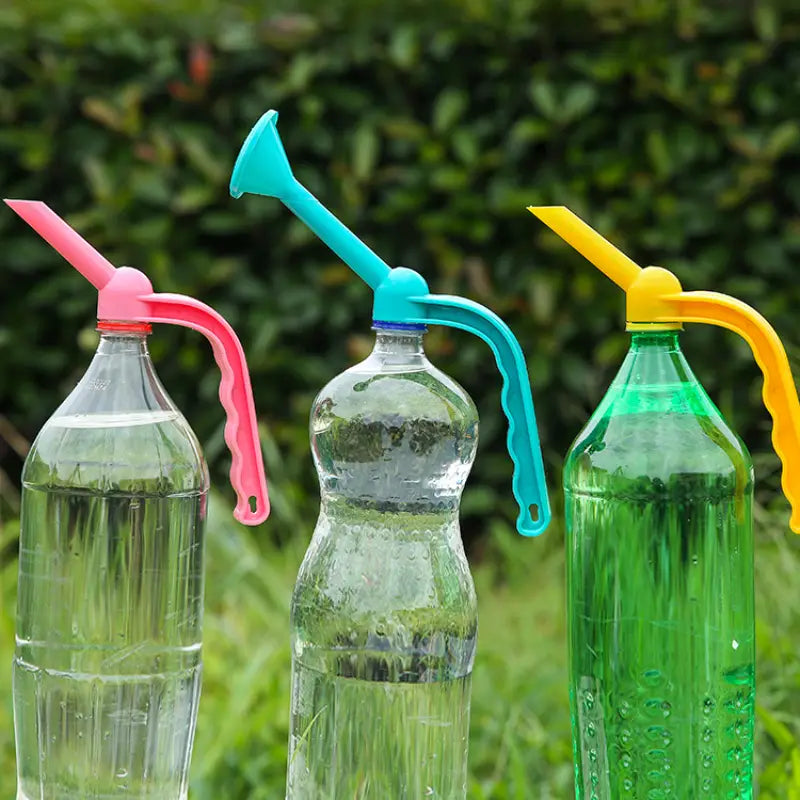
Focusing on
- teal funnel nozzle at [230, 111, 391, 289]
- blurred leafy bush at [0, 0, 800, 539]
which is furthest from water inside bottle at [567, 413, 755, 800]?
blurred leafy bush at [0, 0, 800, 539]

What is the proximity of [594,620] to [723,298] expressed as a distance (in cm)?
35

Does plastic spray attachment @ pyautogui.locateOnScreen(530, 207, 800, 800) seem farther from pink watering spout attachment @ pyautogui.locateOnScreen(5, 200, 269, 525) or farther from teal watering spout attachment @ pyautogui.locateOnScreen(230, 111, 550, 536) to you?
pink watering spout attachment @ pyautogui.locateOnScreen(5, 200, 269, 525)

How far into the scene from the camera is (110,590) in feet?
4.24

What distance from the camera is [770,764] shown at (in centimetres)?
177

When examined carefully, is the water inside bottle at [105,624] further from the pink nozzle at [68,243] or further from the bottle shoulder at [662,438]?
the bottle shoulder at [662,438]

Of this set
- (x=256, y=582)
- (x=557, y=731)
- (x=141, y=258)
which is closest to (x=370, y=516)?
(x=557, y=731)

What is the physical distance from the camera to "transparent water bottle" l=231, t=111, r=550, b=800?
3.84ft

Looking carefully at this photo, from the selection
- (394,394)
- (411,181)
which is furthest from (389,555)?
(411,181)

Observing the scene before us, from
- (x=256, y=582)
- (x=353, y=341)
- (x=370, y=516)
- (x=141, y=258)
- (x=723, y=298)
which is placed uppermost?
(x=141, y=258)

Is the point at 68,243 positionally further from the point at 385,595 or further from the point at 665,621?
the point at 665,621

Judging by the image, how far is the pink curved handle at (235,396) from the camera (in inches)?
48.3

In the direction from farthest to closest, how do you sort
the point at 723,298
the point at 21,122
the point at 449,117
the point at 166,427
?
1. the point at 21,122
2. the point at 449,117
3. the point at 166,427
4. the point at 723,298

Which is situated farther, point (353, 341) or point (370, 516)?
point (353, 341)

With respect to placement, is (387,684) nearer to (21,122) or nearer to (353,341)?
(353,341)
